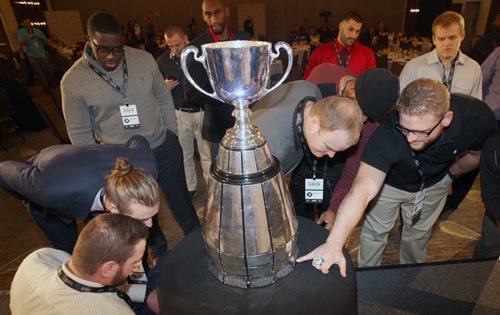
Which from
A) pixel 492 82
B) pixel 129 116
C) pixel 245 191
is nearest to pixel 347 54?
pixel 492 82

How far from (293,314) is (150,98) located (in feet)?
4.91

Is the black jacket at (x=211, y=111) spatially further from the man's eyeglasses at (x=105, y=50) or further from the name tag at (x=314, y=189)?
the name tag at (x=314, y=189)

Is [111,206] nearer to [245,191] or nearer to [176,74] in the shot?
[245,191]

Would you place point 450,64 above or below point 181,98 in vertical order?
above

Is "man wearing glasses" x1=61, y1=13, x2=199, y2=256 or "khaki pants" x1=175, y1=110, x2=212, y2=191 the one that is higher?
"man wearing glasses" x1=61, y1=13, x2=199, y2=256

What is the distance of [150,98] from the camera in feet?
6.00

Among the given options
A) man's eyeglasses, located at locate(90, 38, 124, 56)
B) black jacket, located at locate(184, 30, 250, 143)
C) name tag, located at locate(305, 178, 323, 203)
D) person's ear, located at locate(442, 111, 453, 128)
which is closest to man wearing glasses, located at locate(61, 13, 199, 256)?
man's eyeglasses, located at locate(90, 38, 124, 56)

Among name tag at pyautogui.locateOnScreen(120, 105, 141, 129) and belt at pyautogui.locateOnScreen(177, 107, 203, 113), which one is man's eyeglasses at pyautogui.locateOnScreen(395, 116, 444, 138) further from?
belt at pyautogui.locateOnScreen(177, 107, 203, 113)

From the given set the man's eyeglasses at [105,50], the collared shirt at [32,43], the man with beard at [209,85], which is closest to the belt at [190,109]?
the man with beard at [209,85]

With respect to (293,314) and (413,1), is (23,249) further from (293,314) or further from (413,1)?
(413,1)

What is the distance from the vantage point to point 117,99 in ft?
5.51

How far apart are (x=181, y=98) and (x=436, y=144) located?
1.91 m

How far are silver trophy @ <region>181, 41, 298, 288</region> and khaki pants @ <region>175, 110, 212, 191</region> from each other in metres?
2.04

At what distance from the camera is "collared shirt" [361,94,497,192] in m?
1.35
